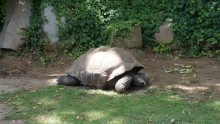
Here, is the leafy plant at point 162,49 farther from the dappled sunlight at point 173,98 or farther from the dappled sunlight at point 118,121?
the dappled sunlight at point 118,121

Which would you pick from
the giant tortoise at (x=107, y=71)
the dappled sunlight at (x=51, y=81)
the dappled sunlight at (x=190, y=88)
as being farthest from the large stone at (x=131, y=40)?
the dappled sunlight at (x=190, y=88)

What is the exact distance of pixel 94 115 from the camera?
5.13 meters

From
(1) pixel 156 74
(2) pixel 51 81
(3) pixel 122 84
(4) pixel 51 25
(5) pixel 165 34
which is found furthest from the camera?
(4) pixel 51 25

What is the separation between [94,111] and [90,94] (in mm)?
852

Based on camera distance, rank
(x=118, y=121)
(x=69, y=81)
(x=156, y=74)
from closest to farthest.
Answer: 1. (x=118, y=121)
2. (x=69, y=81)
3. (x=156, y=74)

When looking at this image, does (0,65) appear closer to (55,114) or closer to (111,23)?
(111,23)

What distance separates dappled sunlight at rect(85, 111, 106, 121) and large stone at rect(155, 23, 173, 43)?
423 centimetres

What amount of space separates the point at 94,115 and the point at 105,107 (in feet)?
1.15

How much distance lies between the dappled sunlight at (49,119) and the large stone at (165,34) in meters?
4.53

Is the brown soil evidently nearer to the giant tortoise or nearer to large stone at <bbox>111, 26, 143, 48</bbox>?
large stone at <bbox>111, 26, 143, 48</bbox>

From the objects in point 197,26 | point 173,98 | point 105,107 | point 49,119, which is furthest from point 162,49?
point 49,119

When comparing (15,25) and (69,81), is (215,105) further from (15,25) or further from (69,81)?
(15,25)

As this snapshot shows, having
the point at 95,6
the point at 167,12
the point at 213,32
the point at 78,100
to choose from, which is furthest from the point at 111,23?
the point at 78,100

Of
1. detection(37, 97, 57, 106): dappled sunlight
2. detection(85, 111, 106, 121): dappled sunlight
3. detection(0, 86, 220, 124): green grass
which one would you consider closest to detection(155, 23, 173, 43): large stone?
detection(0, 86, 220, 124): green grass
